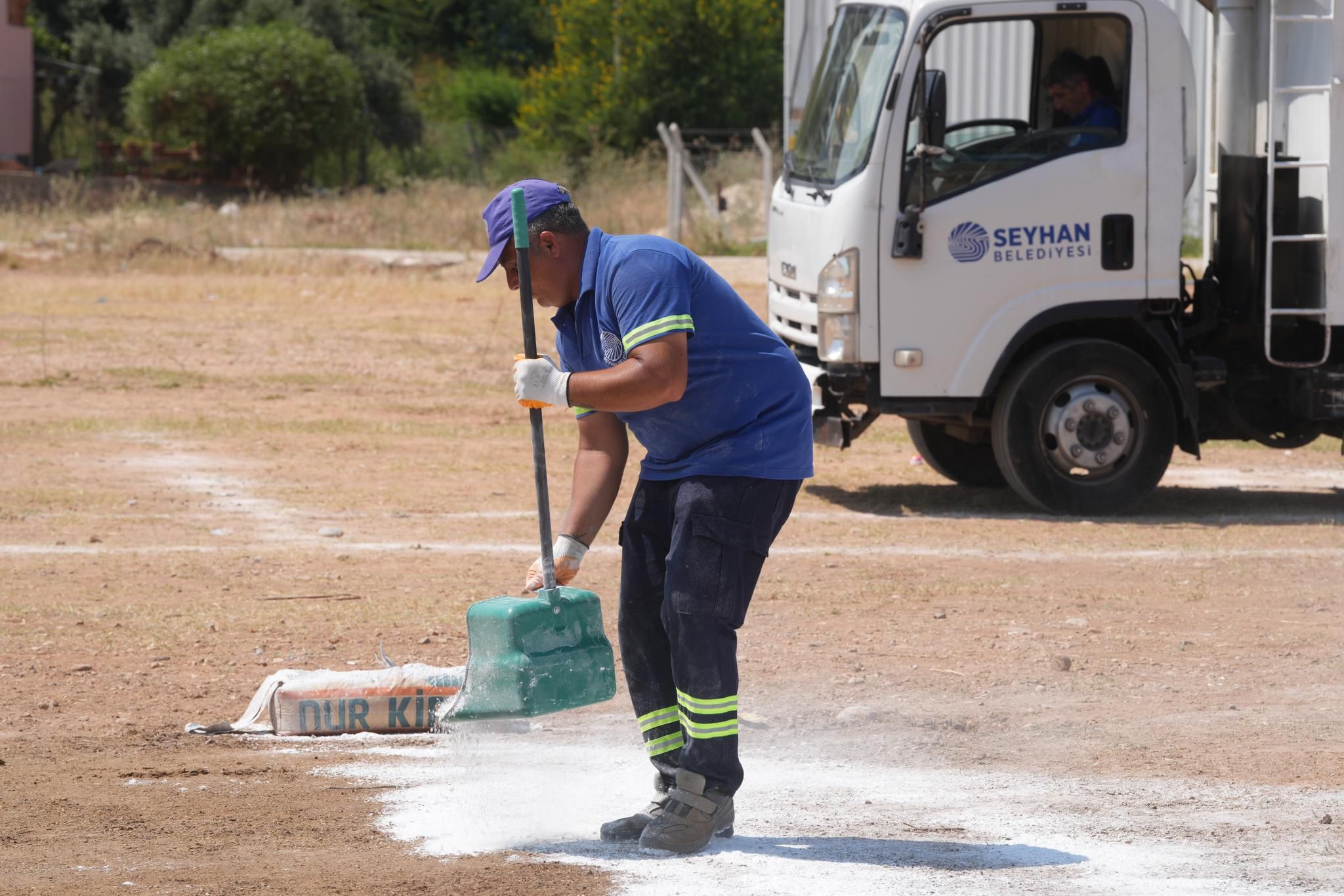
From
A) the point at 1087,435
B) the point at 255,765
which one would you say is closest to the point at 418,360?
the point at 1087,435

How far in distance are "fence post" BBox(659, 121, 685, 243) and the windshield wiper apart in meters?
14.6

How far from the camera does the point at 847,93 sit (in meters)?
9.62

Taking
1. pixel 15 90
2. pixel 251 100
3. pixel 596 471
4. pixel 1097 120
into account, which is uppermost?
pixel 15 90

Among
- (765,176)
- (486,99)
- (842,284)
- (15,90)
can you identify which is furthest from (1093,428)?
(486,99)

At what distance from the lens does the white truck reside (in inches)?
362

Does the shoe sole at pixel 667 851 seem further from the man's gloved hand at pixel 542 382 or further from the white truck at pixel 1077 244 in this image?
the white truck at pixel 1077 244

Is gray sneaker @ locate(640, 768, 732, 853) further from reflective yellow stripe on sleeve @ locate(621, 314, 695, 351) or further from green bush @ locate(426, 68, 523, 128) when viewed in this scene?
green bush @ locate(426, 68, 523, 128)

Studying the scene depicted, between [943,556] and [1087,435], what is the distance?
160 cm

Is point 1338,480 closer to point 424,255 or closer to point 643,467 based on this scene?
point 643,467

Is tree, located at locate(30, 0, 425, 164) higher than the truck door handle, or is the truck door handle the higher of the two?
tree, located at locate(30, 0, 425, 164)

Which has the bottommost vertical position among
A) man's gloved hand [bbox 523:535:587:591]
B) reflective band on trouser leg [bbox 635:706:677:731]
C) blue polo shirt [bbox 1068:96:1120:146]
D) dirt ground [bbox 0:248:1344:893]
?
dirt ground [bbox 0:248:1344:893]

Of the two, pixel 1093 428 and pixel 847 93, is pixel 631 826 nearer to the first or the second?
pixel 1093 428

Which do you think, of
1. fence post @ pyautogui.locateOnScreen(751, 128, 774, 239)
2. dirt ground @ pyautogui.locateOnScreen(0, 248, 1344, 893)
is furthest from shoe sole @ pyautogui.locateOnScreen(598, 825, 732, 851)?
fence post @ pyautogui.locateOnScreen(751, 128, 774, 239)

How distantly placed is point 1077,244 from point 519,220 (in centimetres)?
585
